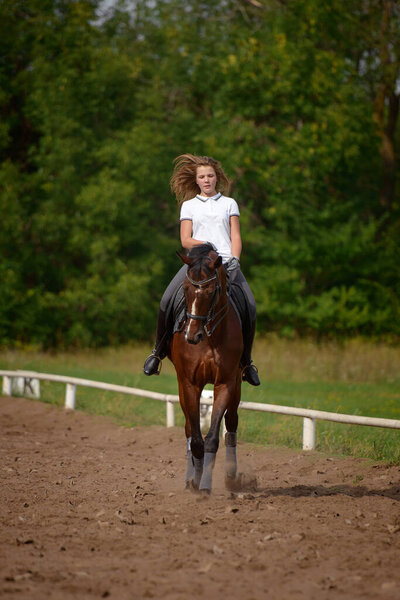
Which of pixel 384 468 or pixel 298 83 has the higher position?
pixel 298 83

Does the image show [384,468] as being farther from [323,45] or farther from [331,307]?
[323,45]

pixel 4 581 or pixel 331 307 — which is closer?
pixel 4 581

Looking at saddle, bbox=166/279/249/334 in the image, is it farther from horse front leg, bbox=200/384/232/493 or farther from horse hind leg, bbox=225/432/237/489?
horse hind leg, bbox=225/432/237/489

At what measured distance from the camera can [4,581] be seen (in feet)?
17.1

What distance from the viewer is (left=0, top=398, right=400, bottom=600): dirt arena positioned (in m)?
5.19

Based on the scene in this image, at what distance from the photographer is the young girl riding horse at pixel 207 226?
8188mm

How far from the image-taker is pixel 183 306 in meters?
8.27

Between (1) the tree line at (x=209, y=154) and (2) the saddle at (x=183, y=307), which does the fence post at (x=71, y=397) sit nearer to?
(2) the saddle at (x=183, y=307)

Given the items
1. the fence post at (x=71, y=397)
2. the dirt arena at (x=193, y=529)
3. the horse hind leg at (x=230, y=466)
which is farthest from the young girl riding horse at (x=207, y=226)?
the fence post at (x=71, y=397)

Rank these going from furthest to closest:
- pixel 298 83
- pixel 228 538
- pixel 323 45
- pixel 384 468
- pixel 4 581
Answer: pixel 323 45 → pixel 298 83 → pixel 384 468 → pixel 228 538 → pixel 4 581

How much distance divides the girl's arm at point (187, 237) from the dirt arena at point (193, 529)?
8.44 ft

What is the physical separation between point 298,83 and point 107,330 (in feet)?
37.4

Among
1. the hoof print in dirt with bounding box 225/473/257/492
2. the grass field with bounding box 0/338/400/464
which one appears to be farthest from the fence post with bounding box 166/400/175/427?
the hoof print in dirt with bounding box 225/473/257/492

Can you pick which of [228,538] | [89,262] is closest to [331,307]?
[89,262]
